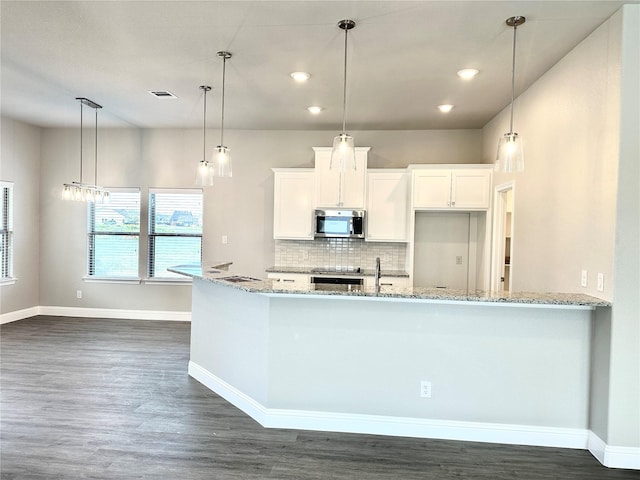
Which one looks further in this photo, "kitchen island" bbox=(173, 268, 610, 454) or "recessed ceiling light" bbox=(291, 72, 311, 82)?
"recessed ceiling light" bbox=(291, 72, 311, 82)

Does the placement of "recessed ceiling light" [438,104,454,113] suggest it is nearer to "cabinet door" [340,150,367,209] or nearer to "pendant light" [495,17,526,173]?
"cabinet door" [340,150,367,209]

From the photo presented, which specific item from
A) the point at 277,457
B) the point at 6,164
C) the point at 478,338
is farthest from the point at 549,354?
the point at 6,164

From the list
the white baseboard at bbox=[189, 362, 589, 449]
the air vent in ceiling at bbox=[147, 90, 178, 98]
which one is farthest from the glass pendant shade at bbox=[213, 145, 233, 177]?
the white baseboard at bbox=[189, 362, 589, 449]

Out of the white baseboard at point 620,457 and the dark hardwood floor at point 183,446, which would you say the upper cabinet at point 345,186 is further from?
the white baseboard at point 620,457

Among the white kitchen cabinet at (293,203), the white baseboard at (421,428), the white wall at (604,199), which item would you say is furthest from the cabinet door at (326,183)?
the white baseboard at (421,428)

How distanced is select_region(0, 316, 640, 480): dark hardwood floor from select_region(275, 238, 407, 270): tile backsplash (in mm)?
2467

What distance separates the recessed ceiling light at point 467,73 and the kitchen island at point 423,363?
2.00m

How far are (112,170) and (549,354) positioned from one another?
6.17 metres

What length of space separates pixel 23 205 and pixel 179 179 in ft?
7.60

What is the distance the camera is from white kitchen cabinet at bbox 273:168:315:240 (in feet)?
18.4

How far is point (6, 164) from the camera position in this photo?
228 inches

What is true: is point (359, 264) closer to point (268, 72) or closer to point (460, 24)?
point (268, 72)

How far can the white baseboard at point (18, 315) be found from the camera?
19.4 feet

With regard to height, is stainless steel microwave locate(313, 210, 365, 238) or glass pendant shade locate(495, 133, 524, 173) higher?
glass pendant shade locate(495, 133, 524, 173)
